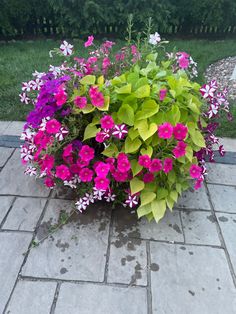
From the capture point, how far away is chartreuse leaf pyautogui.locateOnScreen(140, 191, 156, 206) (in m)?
2.02

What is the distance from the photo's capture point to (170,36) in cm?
698

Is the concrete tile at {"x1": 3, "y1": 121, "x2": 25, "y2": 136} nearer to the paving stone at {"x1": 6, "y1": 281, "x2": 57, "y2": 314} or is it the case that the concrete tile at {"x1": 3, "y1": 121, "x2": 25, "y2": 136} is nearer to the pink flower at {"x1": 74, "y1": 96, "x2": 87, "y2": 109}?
the pink flower at {"x1": 74, "y1": 96, "x2": 87, "y2": 109}

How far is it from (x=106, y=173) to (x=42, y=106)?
25.8 inches

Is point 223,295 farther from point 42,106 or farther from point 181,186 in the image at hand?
point 42,106

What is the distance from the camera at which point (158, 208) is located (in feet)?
6.66

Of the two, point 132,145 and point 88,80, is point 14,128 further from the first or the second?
point 132,145

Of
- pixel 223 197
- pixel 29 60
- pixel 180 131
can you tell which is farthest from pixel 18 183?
pixel 29 60

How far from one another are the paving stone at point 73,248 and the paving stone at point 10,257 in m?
0.06

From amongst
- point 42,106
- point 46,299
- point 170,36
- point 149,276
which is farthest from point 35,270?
point 170,36

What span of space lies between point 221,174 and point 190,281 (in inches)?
45.9

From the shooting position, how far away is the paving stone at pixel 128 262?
5.89ft

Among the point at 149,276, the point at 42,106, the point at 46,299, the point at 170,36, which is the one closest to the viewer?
the point at 46,299

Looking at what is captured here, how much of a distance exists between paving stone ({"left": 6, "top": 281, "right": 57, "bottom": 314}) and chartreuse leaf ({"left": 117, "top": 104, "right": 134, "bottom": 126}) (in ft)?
3.43

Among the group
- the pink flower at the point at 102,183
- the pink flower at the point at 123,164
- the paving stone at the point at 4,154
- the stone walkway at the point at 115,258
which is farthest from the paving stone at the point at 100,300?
the paving stone at the point at 4,154
